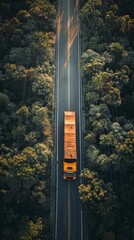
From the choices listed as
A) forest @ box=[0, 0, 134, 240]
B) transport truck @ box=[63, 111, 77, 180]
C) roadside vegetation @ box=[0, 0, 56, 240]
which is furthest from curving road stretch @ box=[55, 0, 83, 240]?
roadside vegetation @ box=[0, 0, 56, 240]

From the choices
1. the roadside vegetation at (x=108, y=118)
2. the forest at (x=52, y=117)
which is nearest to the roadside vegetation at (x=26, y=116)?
the forest at (x=52, y=117)

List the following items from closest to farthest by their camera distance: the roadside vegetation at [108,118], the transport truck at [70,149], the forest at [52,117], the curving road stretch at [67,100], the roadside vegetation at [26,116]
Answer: the roadside vegetation at [108,118] < the forest at [52,117] < the roadside vegetation at [26,116] < the curving road stretch at [67,100] < the transport truck at [70,149]

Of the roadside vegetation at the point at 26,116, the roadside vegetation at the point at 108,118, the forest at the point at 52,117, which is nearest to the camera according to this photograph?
the roadside vegetation at the point at 108,118

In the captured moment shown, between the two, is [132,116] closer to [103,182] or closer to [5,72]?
[103,182]

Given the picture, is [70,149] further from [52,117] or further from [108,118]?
[108,118]

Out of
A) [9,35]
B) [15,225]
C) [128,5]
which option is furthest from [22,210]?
[128,5]

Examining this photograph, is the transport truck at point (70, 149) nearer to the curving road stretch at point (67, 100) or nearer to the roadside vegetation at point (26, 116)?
the curving road stretch at point (67, 100)

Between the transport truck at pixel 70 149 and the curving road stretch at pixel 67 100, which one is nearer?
the curving road stretch at pixel 67 100
